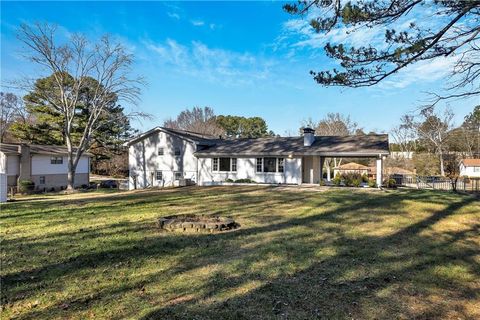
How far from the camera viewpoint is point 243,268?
18.6ft

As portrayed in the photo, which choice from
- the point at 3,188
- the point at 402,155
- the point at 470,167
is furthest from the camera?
the point at 402,155

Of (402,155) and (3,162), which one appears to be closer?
(3,162)

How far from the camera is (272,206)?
12.7 m

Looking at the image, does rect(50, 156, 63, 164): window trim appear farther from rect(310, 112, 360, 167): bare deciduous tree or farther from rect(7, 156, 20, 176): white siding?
rect(310, 112, 360, 167): bare deciduous tree

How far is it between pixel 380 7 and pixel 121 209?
9.81 m

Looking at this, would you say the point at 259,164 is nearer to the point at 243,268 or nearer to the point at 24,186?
the point at 243,268

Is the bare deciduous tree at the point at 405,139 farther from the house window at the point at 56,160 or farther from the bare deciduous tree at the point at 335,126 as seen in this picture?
the house window at the point at 56,160

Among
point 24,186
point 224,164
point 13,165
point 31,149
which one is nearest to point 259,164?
point 224,164

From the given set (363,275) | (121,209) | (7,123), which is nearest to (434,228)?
(363,275)

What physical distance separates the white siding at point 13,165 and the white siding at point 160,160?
31.4 ft

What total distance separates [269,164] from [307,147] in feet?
10.0

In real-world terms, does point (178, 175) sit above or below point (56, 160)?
below

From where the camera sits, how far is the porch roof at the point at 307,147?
72.2 feet

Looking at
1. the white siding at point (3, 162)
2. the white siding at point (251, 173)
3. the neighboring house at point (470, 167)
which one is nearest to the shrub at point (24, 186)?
the white siding at point (3, 162)
